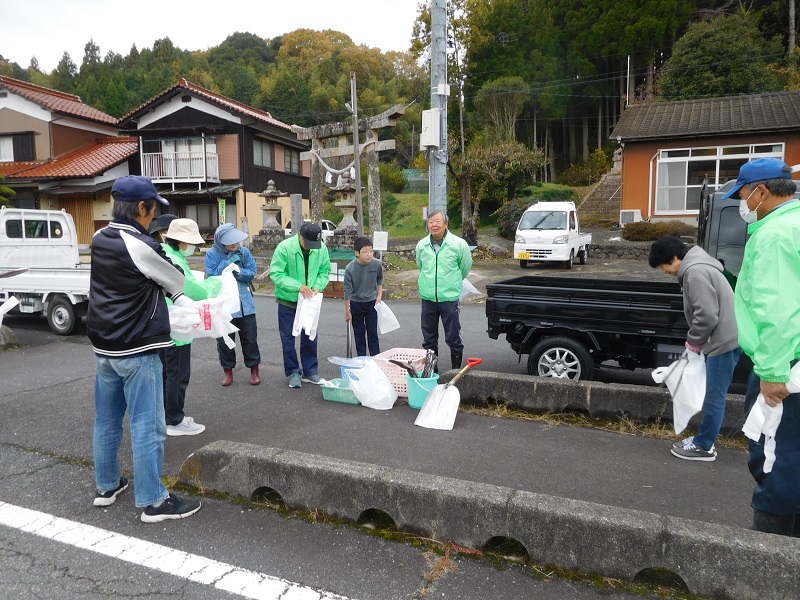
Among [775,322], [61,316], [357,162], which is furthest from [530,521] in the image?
[357,162]

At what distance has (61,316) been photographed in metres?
10.0

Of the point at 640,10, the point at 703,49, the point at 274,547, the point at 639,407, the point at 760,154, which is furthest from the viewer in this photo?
the point at 640,10

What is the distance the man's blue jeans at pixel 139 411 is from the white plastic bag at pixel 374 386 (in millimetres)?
2232

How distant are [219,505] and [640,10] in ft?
113

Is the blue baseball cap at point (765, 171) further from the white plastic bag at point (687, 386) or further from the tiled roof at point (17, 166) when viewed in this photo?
the tiled roof at point (17, 166)

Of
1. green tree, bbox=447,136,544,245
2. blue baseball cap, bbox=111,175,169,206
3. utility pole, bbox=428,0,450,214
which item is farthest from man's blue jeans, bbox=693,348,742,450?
green tree, bbox=447,136,544,245

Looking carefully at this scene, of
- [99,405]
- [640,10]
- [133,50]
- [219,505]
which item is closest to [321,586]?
[219,505]

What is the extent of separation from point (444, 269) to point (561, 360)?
61.5 inches

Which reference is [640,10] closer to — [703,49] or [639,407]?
[703,49]

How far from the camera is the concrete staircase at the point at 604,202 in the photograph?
2650cm

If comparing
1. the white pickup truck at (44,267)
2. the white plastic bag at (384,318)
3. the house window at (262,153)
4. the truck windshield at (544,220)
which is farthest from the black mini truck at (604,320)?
the house window at (262,153)

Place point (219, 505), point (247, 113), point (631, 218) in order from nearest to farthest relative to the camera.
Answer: point (219, 505) < point (631, 218) < point (247, 113)

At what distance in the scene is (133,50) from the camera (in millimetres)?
58344

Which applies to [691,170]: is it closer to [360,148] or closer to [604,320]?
[360,148]
